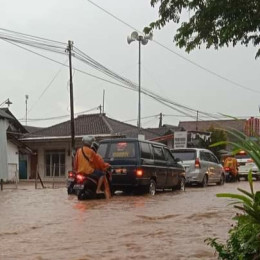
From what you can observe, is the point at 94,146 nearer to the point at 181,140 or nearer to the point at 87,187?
the point at 87,187

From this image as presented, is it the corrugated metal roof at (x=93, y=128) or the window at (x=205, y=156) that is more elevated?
the corrugated metal roof at (x=93, y=128)

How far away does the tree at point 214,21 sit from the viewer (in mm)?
8508

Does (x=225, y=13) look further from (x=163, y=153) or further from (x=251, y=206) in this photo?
(x=163, y=153)

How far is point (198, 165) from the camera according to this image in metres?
21.5

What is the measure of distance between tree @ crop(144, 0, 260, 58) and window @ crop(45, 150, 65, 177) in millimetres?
32789

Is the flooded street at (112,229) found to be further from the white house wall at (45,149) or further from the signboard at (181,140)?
the white house wall at (45,149)

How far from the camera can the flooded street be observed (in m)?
6.44

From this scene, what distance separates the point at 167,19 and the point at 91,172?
576 centimetres

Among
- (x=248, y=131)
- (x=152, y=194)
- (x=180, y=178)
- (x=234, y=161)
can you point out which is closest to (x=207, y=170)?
(x=180, y=178)

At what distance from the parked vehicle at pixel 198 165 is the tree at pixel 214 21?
1208cm

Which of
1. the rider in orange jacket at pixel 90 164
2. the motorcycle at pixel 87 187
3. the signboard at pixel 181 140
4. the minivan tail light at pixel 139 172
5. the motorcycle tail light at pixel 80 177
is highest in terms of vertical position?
the signboard at pixel 181 140

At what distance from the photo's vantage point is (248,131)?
4867 millimetres

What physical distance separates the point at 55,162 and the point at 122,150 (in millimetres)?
27105

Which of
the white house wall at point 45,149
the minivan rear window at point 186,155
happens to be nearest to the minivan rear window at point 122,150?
the minivan rear window at point 186,155
